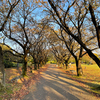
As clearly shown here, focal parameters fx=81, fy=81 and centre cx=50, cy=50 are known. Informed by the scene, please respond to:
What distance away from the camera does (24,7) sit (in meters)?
9.02

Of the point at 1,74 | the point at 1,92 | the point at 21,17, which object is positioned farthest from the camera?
the point at 21,17

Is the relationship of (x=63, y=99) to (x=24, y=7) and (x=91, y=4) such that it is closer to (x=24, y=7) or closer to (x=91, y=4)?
(x=91, y=4)

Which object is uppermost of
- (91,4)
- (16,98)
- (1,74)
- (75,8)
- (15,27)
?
(75,8)

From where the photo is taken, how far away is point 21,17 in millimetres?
9688

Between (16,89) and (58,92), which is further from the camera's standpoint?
(16,89)

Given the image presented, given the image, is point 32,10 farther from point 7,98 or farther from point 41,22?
point 7,98

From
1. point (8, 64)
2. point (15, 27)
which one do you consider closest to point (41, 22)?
point (15, 27)

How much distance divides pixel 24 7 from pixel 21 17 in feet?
4.00

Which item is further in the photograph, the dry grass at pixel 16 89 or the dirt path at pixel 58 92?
the dry grass at pixel 16 89

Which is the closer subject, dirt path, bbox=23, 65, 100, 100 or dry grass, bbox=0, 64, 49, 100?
dirt path, bbox=23, 65, 100, 100

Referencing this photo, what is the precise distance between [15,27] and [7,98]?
925cm

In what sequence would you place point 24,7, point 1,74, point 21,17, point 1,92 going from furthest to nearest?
point 21,17 → point 24,7 → point 1,74 → point 1,92

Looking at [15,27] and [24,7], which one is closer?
[24,7]

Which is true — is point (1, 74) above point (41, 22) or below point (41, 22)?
below
